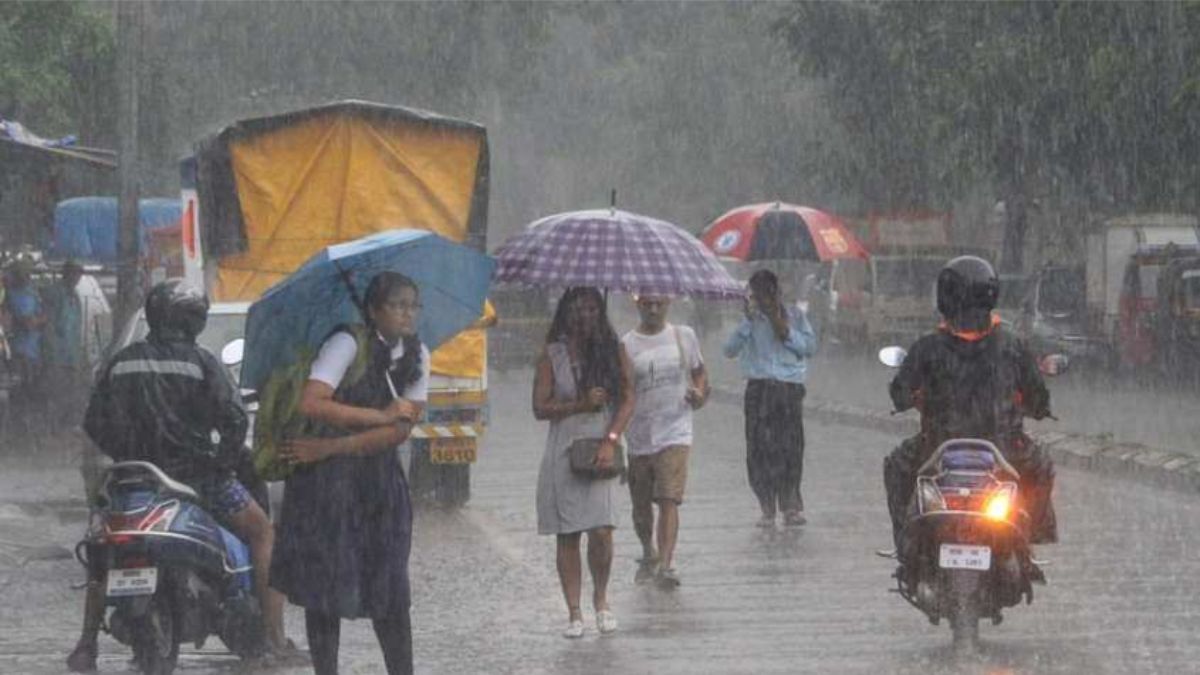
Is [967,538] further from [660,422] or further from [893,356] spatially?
[660,422]

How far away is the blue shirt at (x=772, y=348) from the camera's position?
14414 millimetres

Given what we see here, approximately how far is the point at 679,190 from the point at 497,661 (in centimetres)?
6234

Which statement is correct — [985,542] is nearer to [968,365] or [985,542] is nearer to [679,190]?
[968,365]

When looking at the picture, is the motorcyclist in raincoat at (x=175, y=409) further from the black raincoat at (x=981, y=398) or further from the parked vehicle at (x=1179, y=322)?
the parked vehicle at (x=1179, y=322)

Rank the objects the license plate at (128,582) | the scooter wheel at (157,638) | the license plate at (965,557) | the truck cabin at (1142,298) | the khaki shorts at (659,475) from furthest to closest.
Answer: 1. the truck cabin at (1142,298)
2. the khaki shorts at (659,475)
3. the license plate at (965,557)
4. the scooter wheel at (157,638)
5. the license plate at (128,582)

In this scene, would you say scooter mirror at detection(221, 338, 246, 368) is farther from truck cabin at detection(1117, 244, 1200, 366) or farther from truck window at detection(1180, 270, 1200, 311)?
truck cabin at detection(1117, 244, 1200, 366)

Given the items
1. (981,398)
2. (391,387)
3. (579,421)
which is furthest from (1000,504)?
(391,387)

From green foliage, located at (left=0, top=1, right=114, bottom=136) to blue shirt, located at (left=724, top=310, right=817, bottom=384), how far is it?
1337 centimetres

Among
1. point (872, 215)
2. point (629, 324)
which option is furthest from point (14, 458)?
point (629, 324)

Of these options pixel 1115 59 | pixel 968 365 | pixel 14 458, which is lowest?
pixel 14 458

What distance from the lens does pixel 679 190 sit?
7156 cm

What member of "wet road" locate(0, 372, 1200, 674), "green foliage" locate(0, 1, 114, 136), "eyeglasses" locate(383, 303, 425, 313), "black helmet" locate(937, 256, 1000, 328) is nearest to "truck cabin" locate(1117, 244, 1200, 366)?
"green foliage" locate(0, 1, 114, 136)

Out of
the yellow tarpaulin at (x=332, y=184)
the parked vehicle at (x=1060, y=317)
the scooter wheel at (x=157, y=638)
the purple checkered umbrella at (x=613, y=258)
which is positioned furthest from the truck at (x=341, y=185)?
the parked vehicle at (x=1060, y=317)

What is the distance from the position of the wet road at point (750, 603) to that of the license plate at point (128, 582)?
1.06 metres
